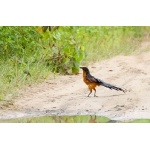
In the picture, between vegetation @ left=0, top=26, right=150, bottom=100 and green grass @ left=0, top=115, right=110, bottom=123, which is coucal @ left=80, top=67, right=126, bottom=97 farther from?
green grass @ left=0, top=115, right=110, bottom=123

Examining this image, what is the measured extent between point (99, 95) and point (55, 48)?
0.51 m

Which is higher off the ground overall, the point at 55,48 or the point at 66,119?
the point at 55,48

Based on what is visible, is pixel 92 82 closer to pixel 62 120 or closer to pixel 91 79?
pixel 91 79

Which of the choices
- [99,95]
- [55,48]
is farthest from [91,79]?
[55,48]

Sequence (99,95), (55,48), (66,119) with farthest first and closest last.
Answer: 1. (55,48)
2. (99,95)
3. (66,119)

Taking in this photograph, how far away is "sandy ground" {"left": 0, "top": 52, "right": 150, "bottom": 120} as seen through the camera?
5.04m

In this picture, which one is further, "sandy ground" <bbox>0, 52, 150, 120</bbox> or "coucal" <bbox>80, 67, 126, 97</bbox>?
"coucal" <bbox>80, 67, 126, 97</bbox>

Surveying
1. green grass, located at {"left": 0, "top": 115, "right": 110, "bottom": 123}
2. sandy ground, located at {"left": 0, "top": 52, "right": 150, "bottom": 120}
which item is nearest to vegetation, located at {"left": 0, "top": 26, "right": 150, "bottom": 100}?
sandy ground, located at {"left": 0, "top": 52, "right": 150, "bottom": 120}

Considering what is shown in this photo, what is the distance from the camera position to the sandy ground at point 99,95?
5.04 meters

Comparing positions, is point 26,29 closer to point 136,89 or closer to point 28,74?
point 28,74

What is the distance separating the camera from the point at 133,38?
17.9 ft

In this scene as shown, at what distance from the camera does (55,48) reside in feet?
17.8

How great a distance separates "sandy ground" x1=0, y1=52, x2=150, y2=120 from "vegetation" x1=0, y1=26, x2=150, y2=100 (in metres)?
0.08

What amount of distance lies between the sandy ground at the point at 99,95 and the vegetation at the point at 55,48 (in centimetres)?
8
